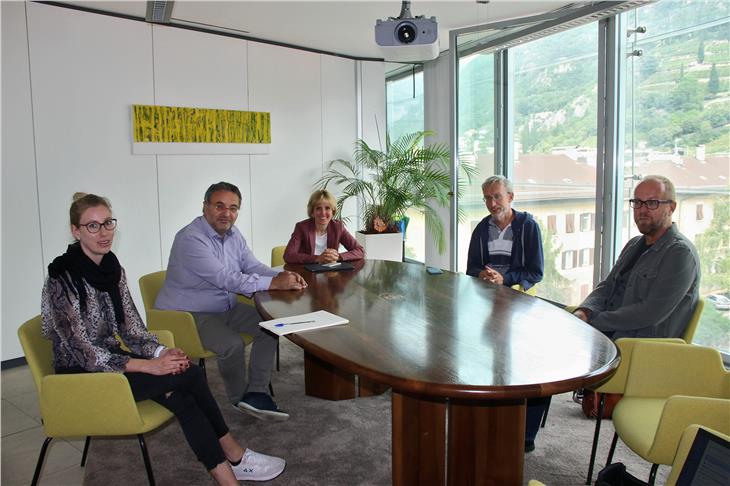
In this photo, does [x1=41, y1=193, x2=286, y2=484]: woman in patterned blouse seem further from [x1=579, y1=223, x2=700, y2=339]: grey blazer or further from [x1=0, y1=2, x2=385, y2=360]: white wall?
[x1=0, y1=2, x2=385, y2=360]: white wall

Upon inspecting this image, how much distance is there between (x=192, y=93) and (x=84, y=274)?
378 cm

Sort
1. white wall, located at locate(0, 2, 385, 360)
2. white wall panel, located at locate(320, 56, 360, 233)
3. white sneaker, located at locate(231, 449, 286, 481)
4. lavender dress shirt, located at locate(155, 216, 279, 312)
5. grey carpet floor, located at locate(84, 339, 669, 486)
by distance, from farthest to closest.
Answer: white wall panel, located at locate(320, 56, 360, 233)
white wall, located at locate(0, 2, 385, 360)
lavender dress shirt, located at locate(155, 216, 279, 312)
grey carpet floor, located at locate(84, 339, 669, 486)
white sneaker, located at locate(231, 449, 286, 481)

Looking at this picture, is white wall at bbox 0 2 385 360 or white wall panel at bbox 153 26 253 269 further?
white wall panel at bbox 153 26 253 269

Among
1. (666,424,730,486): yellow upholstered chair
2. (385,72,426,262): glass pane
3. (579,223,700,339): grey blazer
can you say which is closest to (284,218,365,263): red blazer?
(579,223,700,339): grey blazer

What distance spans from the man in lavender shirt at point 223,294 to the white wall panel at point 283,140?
9.68ft

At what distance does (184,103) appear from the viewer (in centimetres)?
568

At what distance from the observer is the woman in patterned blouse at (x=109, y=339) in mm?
2301

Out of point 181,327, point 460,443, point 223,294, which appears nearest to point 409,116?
point 223,294

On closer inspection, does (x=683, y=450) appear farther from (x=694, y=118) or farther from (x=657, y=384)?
(x=694, y=118)

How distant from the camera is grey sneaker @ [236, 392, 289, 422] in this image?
323cm

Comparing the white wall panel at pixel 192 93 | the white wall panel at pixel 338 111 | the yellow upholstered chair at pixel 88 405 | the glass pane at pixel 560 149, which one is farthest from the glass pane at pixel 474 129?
the yellow upholstered chair at pixel 88 405

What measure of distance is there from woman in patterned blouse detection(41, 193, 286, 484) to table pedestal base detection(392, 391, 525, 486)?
2.57ft

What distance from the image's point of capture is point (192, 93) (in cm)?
573

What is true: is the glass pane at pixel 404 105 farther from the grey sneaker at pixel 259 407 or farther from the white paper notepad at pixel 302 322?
the white paper notepad at pixel 302 322
